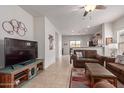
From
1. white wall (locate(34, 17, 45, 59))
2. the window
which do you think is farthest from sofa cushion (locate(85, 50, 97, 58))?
the window

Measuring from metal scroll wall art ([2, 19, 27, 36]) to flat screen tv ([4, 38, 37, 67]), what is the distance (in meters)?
0.50

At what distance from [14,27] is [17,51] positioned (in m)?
0.95

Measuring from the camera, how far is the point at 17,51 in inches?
137

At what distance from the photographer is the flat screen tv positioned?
301 centimetres

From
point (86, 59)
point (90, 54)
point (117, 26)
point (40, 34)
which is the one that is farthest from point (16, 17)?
point (117, 26)

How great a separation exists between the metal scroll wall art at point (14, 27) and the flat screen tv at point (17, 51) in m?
0.50

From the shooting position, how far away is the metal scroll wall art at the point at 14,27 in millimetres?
3614

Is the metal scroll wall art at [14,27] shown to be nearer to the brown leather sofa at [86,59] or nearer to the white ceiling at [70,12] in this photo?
the white ceiling at [70,12]


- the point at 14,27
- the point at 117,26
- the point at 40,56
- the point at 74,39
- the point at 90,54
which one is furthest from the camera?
the point at 74,39

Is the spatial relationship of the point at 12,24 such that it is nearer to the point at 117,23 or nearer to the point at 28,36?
the point at 28,36

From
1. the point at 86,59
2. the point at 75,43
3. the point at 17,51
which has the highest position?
the point at 75,43

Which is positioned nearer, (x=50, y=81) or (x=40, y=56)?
(x=50, y=81)

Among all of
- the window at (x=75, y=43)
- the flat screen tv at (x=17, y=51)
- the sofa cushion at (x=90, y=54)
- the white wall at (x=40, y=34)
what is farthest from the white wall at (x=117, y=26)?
the window at (x=75, y=43)

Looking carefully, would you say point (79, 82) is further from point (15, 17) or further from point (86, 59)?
point (15, 17)
